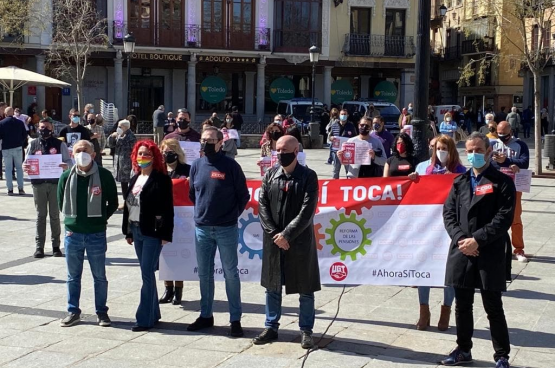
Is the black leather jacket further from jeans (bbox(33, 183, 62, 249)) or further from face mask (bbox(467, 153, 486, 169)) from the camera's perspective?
jeans (bbox(33, 183, 62, 249))

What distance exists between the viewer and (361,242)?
8203mm

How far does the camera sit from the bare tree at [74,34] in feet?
113

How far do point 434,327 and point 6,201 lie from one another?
1140cm

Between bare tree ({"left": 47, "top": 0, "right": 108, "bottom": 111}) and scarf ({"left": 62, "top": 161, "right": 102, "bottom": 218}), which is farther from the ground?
bare tree ({"left": 47, "top": 0, "right": 108, "bottom": 111})

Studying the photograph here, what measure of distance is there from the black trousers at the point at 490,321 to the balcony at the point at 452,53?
176ft

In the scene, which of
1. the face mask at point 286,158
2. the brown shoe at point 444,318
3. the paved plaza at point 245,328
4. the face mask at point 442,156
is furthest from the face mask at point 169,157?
the brown shoe at point 444,318

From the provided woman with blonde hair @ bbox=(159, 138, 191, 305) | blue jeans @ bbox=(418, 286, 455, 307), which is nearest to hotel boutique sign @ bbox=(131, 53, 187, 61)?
woman with blonde hair @ bbox=(159, 138, 191, 305)

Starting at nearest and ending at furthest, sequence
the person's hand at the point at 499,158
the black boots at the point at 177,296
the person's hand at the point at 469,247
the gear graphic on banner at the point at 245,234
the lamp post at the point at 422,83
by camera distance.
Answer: the person's hand at the point at 469,247 → the gear graphic on banner at the point at 245,234 → the black boots at the point at 177,296 → the lamp post at the point at 422,83 → the person's hand at the point at 499,158

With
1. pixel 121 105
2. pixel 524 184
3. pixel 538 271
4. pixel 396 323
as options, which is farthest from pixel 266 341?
pixel 121 105

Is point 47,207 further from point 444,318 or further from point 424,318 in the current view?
point 444,318

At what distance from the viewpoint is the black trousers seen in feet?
20.9

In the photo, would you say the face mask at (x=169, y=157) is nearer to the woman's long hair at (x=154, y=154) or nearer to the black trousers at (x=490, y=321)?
the woman's long hair at (x=154, y=154)

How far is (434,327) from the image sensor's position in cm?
774

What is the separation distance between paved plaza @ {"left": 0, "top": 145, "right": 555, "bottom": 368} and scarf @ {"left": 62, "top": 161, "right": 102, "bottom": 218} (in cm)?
104
